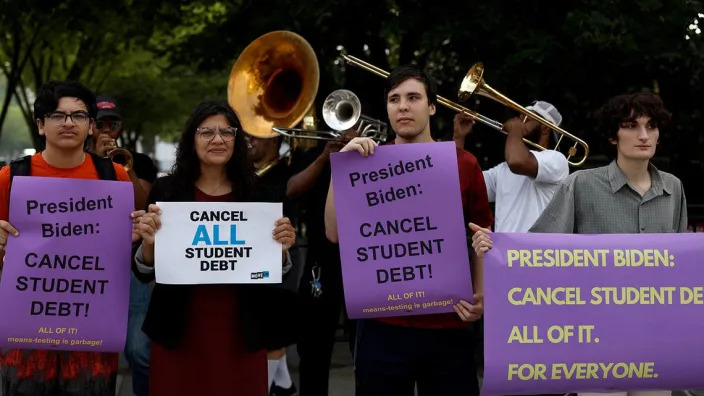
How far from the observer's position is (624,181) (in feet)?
14.9

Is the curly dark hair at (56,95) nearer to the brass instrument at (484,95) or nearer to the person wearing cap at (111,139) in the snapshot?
the person wearing cap at (111,139)

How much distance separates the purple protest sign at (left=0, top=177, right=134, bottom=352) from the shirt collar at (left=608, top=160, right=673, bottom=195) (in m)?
2.00

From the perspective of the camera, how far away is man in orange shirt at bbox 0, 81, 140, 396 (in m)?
4.16

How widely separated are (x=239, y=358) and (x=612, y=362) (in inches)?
58.2

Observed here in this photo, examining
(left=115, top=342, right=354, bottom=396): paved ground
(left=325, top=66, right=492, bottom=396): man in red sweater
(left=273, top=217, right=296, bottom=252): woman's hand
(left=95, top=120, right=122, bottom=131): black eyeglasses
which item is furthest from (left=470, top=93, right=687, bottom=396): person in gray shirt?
(left=115, top=342, right=354, bottom=396): paved ground

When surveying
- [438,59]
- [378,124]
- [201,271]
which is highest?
[438,59]

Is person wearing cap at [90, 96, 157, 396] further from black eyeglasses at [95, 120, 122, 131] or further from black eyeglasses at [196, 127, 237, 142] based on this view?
black eyeglasses at [196, 127, 237, 142]

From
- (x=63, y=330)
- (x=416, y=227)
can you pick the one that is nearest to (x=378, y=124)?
(x=416, y=227)

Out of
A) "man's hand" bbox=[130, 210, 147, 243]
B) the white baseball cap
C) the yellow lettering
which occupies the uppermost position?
the white baseball cap

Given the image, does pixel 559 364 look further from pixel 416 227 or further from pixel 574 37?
pixel 574 37

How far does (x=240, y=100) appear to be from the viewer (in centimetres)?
807

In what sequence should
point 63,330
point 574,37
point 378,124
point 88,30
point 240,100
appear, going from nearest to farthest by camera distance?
1. point 63,330
2. point 378,124
3. point 240,100
4. point 574,37
5. point 88,30

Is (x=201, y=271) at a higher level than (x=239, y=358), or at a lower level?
higher

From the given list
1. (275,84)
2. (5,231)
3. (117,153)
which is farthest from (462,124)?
(5,231)
